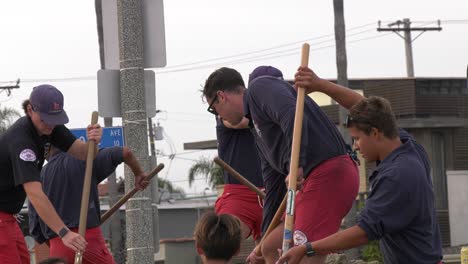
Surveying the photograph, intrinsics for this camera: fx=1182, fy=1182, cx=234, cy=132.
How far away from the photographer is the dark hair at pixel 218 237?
608 centimetres

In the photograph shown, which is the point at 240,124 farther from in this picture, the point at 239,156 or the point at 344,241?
the point at 344,241

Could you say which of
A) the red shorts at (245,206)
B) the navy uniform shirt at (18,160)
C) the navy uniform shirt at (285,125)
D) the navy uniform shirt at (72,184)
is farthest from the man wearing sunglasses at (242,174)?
the navy uniform shirt at (285,125)

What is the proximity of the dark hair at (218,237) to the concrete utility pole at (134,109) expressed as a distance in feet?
15.0

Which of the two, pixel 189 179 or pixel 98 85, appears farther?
pixel 189 179

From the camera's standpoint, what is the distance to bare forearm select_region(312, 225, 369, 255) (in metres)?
6.40

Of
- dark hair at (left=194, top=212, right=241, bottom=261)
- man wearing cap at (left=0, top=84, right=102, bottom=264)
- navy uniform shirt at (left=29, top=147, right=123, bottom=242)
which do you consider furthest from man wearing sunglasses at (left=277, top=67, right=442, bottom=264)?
navy uniform shirt at (left=29, top=147, right=123, bottom=242)

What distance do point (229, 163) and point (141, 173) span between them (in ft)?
2.48

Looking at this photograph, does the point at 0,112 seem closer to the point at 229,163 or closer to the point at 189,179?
the point at 189,179

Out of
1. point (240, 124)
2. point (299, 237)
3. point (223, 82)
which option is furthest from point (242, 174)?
point (299, 237)

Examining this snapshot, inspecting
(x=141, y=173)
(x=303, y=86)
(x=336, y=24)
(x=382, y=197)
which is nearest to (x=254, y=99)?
(x=303, y=86)

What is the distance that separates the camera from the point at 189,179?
219 ft

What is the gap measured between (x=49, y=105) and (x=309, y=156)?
2147 millimetres

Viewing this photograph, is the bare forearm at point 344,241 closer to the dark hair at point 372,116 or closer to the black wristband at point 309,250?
the black wristband at point 309,250

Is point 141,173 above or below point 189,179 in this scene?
above
